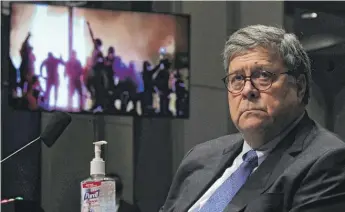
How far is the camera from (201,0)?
3.43 m

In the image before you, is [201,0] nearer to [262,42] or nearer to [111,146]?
[111,146]

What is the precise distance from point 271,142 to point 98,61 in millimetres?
2036

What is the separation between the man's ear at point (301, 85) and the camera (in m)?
1.47

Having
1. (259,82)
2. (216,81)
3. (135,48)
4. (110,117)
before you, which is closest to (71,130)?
(110,117)

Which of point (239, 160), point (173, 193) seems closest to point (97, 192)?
point (173, 193)

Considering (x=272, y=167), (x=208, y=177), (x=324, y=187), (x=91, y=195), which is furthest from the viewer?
(x=208, y=177)

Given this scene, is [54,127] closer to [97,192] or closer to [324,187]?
[97,192]

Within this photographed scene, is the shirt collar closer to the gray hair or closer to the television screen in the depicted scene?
the gray hair

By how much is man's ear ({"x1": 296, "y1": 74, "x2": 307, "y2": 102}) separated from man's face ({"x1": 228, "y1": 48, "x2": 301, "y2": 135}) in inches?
0.8

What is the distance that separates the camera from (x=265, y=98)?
1428 mm

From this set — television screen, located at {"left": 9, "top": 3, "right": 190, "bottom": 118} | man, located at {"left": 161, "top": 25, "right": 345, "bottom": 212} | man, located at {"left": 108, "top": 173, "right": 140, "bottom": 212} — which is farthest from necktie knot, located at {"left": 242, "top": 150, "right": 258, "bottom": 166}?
television screen, located at {"left": 9, "top": 3, "right": 190, "bottom": 118}

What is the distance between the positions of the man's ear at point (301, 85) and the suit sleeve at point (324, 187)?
0.22 metres

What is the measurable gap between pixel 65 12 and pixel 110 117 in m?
0.60

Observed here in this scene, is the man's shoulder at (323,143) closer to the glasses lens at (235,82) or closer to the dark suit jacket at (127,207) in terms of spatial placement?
the glasses lens at (235,82)
